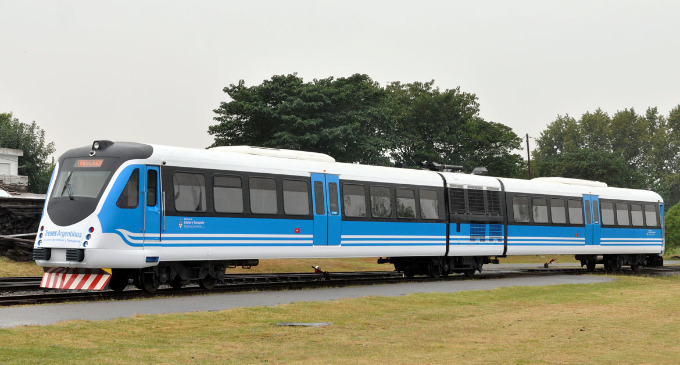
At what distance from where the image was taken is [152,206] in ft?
60.9

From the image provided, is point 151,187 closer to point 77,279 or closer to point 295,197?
point 77,279

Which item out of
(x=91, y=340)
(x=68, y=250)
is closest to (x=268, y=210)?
(x=68, y=250)

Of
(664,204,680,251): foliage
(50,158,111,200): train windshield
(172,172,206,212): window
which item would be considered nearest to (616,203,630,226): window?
(172,172,206,212): window

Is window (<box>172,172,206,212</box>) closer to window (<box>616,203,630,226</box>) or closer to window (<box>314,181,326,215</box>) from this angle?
window (<box>314,181,326,215</box>)

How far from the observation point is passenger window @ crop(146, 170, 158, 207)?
18516 mm

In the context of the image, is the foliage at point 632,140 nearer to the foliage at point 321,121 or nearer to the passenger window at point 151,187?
the foliage at point 321,121

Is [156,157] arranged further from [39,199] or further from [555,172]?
[555,172]

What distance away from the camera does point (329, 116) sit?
55938 mm

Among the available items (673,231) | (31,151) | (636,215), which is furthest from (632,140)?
(636,215)

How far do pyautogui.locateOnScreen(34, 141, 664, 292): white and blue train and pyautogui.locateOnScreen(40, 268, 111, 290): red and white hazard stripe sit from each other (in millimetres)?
30

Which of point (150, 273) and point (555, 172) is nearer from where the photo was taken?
point (150, 273)

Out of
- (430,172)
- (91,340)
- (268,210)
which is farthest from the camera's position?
(430,172)

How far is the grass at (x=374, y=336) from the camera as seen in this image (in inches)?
A: 413

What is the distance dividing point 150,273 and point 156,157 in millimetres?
2680
